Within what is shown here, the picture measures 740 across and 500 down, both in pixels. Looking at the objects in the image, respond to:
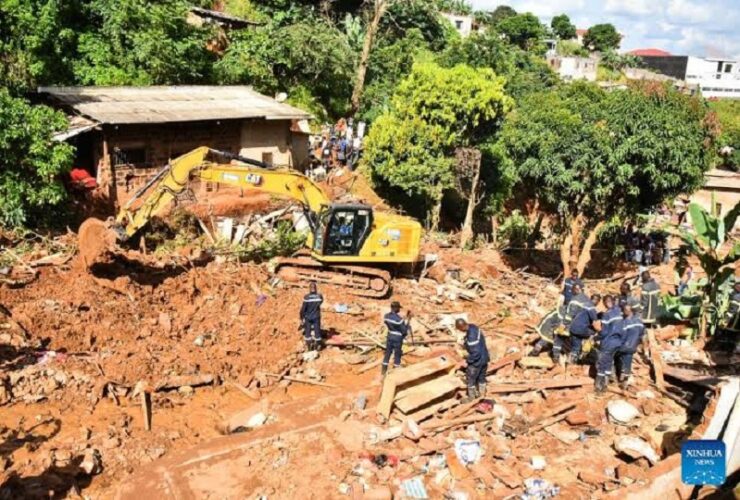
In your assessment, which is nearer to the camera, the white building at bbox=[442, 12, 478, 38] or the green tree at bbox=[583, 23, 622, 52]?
the white building at bbox=[442, 12, 478, 38]

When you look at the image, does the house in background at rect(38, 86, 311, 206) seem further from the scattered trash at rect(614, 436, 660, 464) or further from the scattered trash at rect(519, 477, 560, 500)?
the scattered trash at rect(614, 436, 660, 464)

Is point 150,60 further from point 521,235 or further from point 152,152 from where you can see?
point 521,235

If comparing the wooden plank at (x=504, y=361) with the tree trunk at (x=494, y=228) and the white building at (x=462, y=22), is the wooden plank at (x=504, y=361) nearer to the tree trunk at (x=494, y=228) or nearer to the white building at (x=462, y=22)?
the tree trunk at (x=494, y=228)

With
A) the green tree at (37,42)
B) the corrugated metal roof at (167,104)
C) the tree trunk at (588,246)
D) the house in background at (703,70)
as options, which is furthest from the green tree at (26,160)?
the house in background at (703,70)

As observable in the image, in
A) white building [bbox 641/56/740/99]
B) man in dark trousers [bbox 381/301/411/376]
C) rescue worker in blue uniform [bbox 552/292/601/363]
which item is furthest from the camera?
white building [bbox 641/56/740/99]

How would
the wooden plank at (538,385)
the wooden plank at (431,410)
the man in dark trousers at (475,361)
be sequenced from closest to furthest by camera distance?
the wooden plank at (431,410), the man in dark trousers at (475,361), the wooden plank at (538,385)

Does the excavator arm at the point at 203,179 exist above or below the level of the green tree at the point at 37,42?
below

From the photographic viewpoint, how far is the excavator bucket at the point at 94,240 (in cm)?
1430

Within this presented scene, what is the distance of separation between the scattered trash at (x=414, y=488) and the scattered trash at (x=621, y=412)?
3615 millimetres

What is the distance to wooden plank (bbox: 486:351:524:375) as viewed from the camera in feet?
43.4

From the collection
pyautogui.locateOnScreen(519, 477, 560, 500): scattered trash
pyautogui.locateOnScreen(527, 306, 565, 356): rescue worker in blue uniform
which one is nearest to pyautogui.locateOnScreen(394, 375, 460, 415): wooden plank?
pyautogui.locateOnScreen(519, 477, 560, 500): scattered trash

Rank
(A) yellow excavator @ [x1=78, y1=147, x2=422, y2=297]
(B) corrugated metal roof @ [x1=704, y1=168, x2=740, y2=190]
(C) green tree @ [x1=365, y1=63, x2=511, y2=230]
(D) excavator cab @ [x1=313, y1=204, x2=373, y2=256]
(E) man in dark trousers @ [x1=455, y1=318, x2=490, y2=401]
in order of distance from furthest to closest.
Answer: (B) corrugated metal roof @ [x1=704, y1=168, x2=740, y2=190], (C) green tree @ [x1=365, y1=63, x2=511, y2=230], (D) excavator cab @ [x1=313, y1=204, x2=373, y2=256], (A) yellow excavator @ [x1=78, y1=147, x2=422, y2=297], (E) man in dark trousers @ [x1=455, y1=318, x2=490, y2=401]

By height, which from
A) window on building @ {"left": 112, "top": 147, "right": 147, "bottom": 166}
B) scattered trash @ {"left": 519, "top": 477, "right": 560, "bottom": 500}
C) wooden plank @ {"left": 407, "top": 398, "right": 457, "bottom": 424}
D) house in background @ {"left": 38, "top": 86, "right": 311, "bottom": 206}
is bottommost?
scattered trash @ {"left": 519, "top": 477, "right": 560, "bottom": 500}

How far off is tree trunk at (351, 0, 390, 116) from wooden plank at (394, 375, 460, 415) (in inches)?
888
